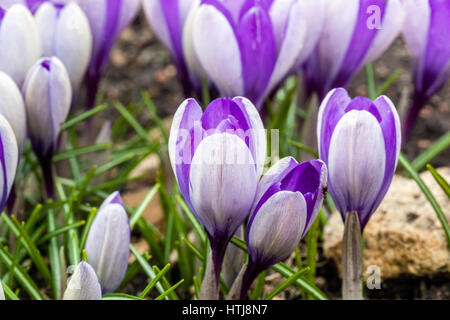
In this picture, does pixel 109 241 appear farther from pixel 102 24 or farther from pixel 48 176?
pixel 102 24

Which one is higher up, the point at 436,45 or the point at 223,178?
the point at 436,45

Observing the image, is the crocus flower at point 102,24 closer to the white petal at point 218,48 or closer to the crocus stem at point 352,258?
the white petal at point 218,48

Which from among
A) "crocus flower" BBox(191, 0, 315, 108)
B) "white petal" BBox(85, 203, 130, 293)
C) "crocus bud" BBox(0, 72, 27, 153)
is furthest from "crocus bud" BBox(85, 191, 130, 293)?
"crocus flower" BBox(191, 0, 315, 108)

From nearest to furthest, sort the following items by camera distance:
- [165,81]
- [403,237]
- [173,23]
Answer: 1. [403,237]
2. [173,23]
3. [165,81]

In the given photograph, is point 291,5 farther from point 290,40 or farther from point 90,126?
point 90,126

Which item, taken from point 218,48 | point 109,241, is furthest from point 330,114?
point 109,241

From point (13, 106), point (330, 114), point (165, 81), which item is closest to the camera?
point (330, 114)

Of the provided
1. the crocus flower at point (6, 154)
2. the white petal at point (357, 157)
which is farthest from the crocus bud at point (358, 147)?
the crocus flower at point (6, 154)
